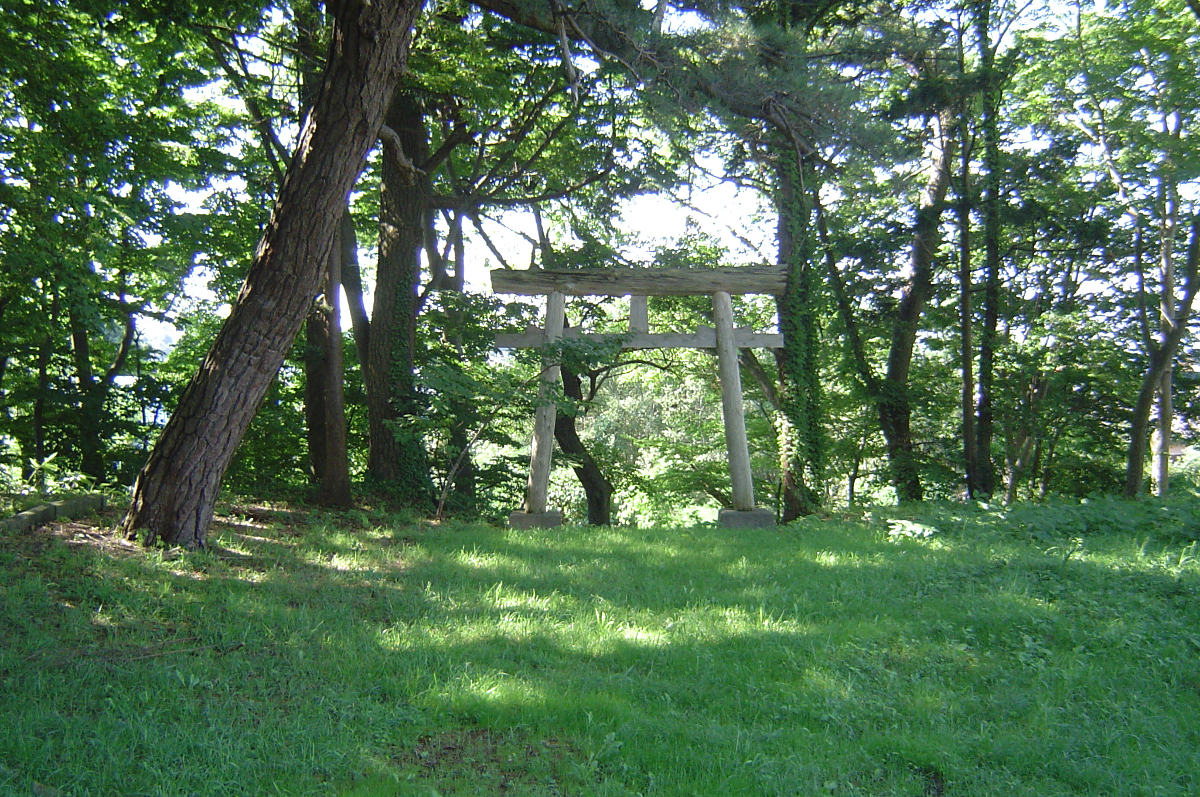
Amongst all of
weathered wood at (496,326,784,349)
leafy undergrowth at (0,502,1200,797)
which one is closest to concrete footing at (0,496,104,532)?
leafy undergrowth at (0,502,1200,797)

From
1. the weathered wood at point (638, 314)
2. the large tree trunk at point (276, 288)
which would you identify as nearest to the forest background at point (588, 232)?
the large tree trunk at point (276, 288)

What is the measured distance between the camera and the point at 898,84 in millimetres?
17000

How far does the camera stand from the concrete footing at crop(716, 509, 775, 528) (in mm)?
10328

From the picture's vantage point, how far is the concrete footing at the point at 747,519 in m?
10.3

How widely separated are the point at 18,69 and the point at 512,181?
7169mm

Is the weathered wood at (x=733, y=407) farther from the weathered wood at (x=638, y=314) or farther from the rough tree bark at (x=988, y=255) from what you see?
the rough tree bark at (x=988, y=255)

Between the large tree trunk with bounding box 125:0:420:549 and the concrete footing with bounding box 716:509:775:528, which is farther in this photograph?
the concrete footing with bounding box 716:509:775:528

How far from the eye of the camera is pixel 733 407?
10.8 m

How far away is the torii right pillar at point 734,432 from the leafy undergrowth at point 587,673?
3.24 metres

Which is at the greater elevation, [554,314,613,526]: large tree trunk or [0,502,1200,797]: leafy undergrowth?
[554,314,613,526]: large tree trunk


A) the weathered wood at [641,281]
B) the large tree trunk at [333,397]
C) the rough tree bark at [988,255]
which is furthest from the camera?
the rough tree bark at [988,255]

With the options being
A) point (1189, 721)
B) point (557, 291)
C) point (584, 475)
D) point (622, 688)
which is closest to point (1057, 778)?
point (1189, 721)

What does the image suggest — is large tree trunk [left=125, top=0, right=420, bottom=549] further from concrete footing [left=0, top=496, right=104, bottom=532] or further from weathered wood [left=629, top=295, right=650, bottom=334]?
weathered wood [left=629, top=295, right=650, bottom=334]

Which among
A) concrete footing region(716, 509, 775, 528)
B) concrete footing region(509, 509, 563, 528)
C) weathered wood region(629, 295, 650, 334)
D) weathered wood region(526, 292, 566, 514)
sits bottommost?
concrete footing region(509, 509, 563, 528)
